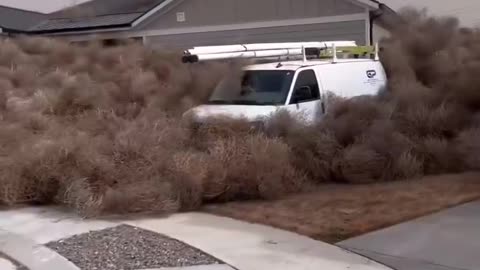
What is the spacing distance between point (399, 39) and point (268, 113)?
614 centimetres

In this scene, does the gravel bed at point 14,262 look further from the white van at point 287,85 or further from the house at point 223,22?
the house at point 223,22

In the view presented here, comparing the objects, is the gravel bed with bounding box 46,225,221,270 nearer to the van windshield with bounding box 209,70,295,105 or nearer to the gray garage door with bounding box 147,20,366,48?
the van windshield with bounding box 209,70,295,105

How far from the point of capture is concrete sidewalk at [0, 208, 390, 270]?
793 centimetres

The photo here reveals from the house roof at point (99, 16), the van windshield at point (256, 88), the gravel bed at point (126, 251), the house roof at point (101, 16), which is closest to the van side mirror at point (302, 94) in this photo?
Result: the van windshield at point (256, 88)

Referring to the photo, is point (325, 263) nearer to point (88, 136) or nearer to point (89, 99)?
point (88, 136)

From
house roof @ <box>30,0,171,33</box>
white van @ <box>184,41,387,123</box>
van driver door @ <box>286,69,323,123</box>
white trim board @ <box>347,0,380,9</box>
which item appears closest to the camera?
white van @ <box>184,41,387,123</box>

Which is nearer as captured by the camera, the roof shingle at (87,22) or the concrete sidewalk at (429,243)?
the concrete sidewalk at (429,243)

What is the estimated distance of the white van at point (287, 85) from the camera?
43.7 feet

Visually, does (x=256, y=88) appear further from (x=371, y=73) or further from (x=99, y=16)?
(x=99, y=16)

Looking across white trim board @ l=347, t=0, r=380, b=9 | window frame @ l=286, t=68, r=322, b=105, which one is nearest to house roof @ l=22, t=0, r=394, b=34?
white trim board @ l=347, t=0, r=380, b=9

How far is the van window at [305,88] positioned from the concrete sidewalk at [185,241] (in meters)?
4.01

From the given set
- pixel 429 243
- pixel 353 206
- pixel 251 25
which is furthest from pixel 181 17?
pixel 429 243

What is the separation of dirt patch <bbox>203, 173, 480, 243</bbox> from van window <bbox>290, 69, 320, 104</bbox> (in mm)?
2315

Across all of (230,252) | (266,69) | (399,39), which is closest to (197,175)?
(230,252)
